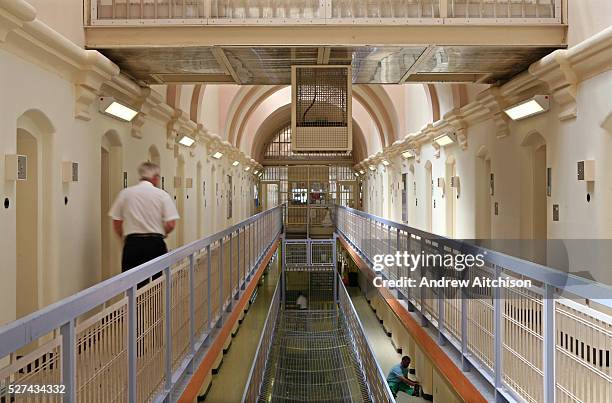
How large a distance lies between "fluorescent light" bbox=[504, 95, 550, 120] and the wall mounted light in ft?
15.3

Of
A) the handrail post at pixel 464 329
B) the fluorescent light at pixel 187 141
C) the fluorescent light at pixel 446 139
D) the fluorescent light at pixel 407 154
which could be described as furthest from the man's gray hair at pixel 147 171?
the fluorescent light at pixel 407 154

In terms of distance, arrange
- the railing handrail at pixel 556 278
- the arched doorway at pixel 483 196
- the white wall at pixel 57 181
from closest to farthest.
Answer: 1. the railing handrail at pixel 556 278
2. the white wall at pixel 57 181
3. the arched doorway at pixel 483 196

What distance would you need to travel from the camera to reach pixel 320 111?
662 cm

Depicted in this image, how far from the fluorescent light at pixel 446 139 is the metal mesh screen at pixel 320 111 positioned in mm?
4090

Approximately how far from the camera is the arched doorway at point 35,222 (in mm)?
5055

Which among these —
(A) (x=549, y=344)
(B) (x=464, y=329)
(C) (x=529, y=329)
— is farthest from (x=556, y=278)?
(B) (x=464, y=329)

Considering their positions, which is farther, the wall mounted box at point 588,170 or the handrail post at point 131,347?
the wall mounted box at point 588,170

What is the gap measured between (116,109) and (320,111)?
7.70ft

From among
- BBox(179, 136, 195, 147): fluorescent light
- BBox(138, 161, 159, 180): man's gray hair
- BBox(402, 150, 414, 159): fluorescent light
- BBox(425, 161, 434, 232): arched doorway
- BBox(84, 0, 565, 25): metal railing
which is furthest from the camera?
BBox(402, 150, 414, 159): fluorescent light

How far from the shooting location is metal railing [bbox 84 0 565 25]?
5742 millimetres

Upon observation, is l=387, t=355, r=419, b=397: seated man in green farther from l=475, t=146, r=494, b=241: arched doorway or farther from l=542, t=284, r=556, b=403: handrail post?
l=542, t=284, r=556, b=403: handrail post

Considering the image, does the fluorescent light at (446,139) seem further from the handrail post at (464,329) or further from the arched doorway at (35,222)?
the arched doorway at (35,222)

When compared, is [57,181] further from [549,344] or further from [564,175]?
[564,175]

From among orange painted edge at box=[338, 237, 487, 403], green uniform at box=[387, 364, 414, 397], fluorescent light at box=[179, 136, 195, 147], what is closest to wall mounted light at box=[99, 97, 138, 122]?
fluorescent light at box=[179, 136, 195, 147]
